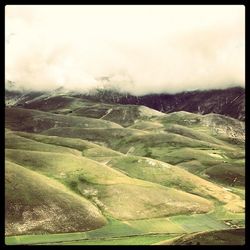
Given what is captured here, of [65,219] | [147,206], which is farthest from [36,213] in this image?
[147,206]

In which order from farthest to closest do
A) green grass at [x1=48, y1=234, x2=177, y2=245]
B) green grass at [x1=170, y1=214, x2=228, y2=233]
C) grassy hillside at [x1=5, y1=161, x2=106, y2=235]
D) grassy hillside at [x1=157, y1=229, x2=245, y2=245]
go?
green grass at [x1=170, y1=214, x2=228, y2=233]
grassy hillside at [x1=5, y1=161, x2=106, y2=235]
green grass at [x1=48, y1=234, x2=177, y2=245]
grassy hillside at [x1=157, y1=229, x2=245, y2=245]

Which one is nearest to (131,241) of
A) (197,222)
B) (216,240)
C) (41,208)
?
(216,240)

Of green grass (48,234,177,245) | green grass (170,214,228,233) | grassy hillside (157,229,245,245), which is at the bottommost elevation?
green grass (170,214,228,233)

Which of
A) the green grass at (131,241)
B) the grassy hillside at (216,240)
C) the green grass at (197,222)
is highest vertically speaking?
the grassy hillside at (216,240)

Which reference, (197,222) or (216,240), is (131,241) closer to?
(216,240)

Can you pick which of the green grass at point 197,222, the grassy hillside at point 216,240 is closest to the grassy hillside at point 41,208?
the green grass at point 197,222

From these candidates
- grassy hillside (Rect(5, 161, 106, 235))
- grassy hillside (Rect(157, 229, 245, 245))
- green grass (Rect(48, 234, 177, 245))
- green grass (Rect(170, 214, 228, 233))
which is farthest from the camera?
green grass (Rect(170, 214, 228, 233))

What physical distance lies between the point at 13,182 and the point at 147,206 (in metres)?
42.5

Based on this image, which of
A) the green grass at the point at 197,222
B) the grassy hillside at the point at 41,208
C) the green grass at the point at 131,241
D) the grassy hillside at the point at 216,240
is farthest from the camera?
the green grass at the point at 197,222

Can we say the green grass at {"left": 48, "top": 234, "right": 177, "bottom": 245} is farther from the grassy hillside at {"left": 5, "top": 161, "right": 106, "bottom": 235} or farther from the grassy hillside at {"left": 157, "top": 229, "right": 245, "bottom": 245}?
the grassy hillside at {"left": 157, "top": 229, "right": 245, "bottom": 245}

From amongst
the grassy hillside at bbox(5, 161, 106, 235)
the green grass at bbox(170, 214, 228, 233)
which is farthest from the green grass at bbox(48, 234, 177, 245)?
the green grass at bbox(170, 214, 228, 233)

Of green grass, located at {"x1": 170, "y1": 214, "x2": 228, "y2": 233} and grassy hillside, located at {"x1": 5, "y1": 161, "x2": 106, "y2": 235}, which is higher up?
grassy hillside, located at {"x1": 5, "y1": 161, "x2": 106, "y2": 235}

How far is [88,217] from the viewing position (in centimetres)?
12462

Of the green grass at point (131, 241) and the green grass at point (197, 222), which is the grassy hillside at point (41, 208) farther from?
the green grass at point (197, 222)
